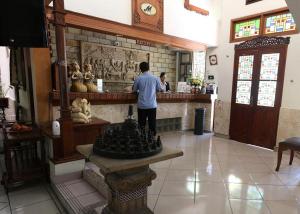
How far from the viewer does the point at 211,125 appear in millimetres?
5652

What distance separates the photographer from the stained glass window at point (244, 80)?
453 cm

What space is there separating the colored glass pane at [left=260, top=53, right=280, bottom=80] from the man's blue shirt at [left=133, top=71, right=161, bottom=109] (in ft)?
7.34

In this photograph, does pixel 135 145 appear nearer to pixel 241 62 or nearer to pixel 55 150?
pixel 55 150

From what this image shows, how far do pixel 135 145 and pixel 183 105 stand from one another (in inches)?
164

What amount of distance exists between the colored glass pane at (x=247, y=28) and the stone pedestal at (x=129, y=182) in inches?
158

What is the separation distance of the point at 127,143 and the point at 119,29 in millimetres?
3023

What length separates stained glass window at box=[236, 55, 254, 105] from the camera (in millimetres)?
4527

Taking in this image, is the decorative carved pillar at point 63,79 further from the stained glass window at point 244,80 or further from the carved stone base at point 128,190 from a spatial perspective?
the stained glass window at point 244,80

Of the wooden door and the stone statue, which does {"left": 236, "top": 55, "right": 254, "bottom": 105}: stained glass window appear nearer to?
the wooden door

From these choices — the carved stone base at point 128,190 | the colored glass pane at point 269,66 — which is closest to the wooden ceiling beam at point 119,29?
the colored glass pane at point 269,66

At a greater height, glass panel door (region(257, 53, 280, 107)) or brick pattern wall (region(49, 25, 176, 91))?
brick pattern wall (region(49, 25, 176, 91))

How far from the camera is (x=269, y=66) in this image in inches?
166

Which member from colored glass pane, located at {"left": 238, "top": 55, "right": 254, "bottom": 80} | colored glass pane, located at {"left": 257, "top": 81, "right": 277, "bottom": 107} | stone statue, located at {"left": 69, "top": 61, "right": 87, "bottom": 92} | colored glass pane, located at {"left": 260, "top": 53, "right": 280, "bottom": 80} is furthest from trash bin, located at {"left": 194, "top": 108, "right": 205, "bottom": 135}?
stone statue, located at {"left": 69, "top": 61, "right": 87, "bottom": 92}

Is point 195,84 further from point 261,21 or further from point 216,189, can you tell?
point 216,189
